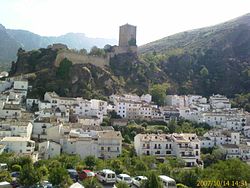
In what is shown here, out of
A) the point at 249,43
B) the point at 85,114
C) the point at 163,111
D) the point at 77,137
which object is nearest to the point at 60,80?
the point at 85,114

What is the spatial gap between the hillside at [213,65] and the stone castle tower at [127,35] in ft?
19.2

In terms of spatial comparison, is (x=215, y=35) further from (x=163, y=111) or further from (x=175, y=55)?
(x=163, y=111)

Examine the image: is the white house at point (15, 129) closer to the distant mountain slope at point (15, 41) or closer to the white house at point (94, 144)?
the white house at point (94, 144)

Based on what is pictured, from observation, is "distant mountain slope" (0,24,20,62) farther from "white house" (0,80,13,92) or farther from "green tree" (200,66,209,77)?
"green tree" (200,66,209,77)

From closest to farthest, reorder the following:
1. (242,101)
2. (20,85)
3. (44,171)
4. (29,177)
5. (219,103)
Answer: (29,177)
(44,171)
(20,85)
(219,103)
(242,101)

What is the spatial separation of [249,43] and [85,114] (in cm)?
6162

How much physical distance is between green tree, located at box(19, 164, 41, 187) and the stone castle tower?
58489 mm

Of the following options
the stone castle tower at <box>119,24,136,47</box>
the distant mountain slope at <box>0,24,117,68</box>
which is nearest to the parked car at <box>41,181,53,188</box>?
the stone castle tower at <box>119,24,136,47</box>

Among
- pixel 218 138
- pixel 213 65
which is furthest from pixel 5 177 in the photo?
pixel 213 65

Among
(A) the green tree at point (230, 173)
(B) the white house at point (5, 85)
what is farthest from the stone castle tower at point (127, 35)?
(A) the green tree at point (230, 173)

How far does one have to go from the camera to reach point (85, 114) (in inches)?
2199

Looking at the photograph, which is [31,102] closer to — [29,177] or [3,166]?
[3,166]

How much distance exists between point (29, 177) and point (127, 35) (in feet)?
198

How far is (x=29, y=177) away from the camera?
Result: 29219 millimetres
